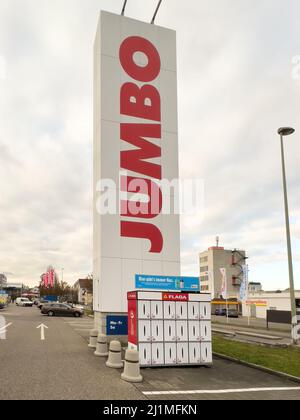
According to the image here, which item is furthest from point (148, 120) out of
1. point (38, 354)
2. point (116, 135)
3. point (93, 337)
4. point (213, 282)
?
point (213, 282)

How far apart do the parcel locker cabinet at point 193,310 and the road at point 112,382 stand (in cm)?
169

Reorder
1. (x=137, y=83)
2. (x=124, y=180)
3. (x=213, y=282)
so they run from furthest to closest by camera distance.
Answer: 1. (x=213, y=282)
2. (x=137, y=83)
3. (x=124, y=180)

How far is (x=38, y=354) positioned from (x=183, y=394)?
275 inches

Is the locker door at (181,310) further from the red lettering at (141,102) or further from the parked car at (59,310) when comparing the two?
the parked car at (59,310)

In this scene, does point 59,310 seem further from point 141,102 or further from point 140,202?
point 141,102

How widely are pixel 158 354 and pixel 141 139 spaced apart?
421 inches

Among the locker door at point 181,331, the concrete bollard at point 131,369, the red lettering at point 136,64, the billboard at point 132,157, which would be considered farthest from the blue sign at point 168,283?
the red lettering at point 136,64

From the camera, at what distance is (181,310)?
13695 mm

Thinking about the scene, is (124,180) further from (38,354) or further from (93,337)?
(38,354)

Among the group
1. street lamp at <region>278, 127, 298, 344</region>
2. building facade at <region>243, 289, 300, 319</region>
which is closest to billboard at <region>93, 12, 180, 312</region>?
street lamp at <region>278, 127, 298, 344</region>

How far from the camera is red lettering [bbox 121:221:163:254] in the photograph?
1869 centimetres

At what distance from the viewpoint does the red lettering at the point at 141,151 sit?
63.7 feet

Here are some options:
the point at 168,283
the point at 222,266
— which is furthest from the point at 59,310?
the point at 222,266
